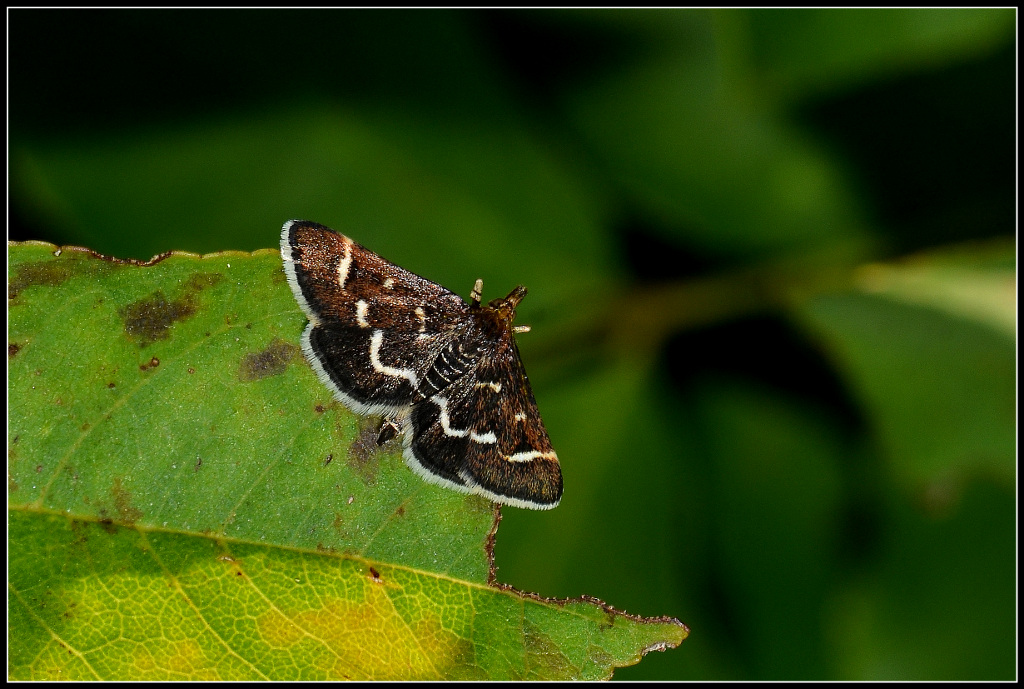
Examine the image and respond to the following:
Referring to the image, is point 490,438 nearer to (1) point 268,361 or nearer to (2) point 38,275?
(1) point 268,361

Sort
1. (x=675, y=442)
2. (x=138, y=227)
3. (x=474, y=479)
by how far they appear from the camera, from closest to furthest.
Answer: (x=474, y=479)
(x=138, y=227)
(x=675, y=442)

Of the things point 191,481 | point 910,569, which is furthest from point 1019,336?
point 191,481

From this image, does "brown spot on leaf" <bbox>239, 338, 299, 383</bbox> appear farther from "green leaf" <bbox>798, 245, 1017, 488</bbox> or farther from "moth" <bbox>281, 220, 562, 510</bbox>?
"green leaf" <bbox>798, 245, 1017, 488</bbox>

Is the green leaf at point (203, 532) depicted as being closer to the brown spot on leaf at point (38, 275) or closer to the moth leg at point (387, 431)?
the brown spot on leaf at point (38, 275)

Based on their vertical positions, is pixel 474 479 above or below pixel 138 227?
above

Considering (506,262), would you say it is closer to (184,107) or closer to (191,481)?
(184,107)

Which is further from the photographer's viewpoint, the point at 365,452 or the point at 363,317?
the point at 363,317

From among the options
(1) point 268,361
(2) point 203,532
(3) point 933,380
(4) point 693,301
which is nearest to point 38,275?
(1) point 268,361
